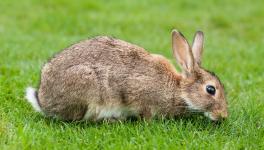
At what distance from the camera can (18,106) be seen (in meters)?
7.50

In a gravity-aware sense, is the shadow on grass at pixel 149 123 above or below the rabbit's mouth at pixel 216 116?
below

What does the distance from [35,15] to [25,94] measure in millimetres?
A: 7292

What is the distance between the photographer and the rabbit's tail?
23.9 feet

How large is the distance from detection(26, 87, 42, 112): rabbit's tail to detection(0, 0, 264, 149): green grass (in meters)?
0.10

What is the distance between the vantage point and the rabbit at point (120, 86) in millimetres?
Result: 6957

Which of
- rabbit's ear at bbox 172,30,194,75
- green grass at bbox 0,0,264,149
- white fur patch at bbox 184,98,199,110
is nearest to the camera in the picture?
green grass at bbox 0,0,264,149

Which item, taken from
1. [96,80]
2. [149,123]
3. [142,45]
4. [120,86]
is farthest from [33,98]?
[142,45]

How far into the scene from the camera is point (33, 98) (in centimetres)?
731

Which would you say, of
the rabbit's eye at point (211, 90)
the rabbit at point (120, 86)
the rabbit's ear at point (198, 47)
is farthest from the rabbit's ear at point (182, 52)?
the rabbit's eye at point (211, 90)

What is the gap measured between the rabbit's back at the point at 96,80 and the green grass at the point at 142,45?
0.82 feet

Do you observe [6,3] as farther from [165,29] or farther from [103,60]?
[103,60]

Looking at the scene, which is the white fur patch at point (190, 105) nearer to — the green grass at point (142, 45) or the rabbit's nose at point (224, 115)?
the green grass at point (142, 45)

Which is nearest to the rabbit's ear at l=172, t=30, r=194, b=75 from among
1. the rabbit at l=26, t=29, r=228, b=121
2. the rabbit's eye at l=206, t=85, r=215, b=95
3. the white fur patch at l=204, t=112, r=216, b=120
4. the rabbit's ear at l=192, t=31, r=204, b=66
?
the rabbit at l=26, t=29, r=228, b=121

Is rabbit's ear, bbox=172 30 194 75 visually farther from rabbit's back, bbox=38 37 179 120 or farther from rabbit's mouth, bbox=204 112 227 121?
rabbit's mouth, bbox=204 112 227 121
